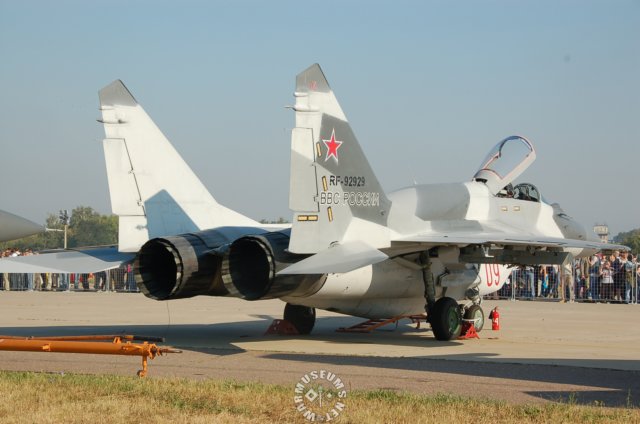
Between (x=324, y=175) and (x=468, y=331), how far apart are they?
165 inches

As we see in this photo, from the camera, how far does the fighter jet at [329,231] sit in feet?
40.5

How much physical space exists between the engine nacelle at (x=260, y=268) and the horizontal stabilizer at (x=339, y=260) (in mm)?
488

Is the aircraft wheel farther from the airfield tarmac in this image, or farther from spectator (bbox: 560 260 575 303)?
spectator (bbox: 560 260 575 303)

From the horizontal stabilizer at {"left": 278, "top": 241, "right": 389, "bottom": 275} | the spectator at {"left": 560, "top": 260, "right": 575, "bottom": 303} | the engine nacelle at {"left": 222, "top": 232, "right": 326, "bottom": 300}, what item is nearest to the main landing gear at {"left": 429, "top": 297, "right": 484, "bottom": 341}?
the horizontal stabilizer at {"left": 278, "top": 241, "right": 389, "bottom": 275}

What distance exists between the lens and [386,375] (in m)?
10.1

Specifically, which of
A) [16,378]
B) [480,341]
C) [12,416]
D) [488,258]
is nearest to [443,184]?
[488,258]

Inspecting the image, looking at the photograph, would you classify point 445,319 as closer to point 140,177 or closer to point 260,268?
point 260,268

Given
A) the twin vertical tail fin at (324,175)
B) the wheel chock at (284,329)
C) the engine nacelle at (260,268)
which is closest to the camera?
the twin vertical tail fin at (324,175)

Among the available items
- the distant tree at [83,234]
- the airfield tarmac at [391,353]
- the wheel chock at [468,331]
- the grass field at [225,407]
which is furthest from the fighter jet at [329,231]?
the distant tree at [83,234]

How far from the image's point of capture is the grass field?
7238 millimetres

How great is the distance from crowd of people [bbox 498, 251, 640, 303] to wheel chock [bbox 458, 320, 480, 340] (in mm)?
9677

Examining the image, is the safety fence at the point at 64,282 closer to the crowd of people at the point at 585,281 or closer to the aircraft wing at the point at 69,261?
the crowd of people at the point at 585,281

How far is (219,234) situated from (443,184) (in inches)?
156

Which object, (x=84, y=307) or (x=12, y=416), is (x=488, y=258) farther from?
(x=84, y=307)
